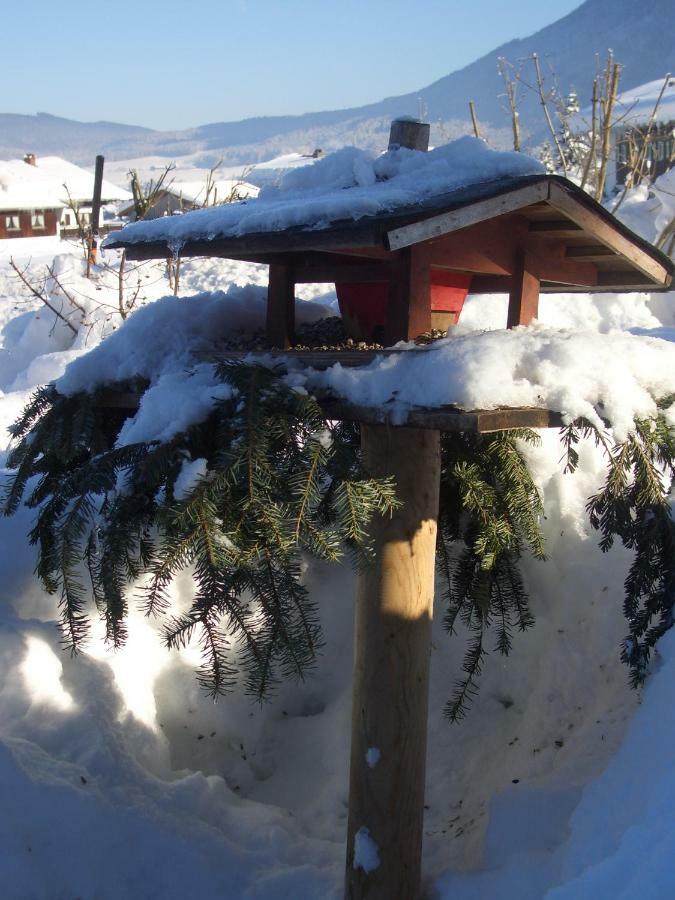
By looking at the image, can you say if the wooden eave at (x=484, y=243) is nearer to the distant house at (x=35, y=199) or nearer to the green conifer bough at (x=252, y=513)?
the green conifer bough at (x=252, y=513)

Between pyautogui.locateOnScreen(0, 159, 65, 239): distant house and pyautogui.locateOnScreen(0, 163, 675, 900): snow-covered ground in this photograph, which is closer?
pyautogui.locateOnScreen(0, 163, 675, 900): snow-covered ground

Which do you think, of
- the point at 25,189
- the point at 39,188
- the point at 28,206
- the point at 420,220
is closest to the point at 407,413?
the point at 420,220

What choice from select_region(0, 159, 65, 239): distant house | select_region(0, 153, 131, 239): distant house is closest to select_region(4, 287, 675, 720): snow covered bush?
select_region(0, 153, 131, 239): distant house

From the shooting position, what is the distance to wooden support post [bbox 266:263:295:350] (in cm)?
244

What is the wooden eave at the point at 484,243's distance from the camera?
183 centimetres

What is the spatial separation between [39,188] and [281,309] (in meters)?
30.4

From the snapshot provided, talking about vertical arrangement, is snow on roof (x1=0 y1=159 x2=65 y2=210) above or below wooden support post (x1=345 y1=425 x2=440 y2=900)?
above

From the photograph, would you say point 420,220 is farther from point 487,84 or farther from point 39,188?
point 487,84

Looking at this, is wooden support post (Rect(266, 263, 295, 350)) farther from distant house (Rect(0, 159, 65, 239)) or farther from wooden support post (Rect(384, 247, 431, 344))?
distant house (Rect(0, 159, 65, 239))

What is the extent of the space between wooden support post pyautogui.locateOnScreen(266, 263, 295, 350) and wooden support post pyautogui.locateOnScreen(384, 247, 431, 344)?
1.40 ft

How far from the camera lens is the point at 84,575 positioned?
11.0 feet

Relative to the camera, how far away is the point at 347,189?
7.19ft

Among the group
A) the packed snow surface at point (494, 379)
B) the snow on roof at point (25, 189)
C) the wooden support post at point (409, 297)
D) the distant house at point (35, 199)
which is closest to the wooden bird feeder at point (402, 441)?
the wooden support post at point (409, 297)

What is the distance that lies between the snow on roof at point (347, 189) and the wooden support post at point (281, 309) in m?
0.23
